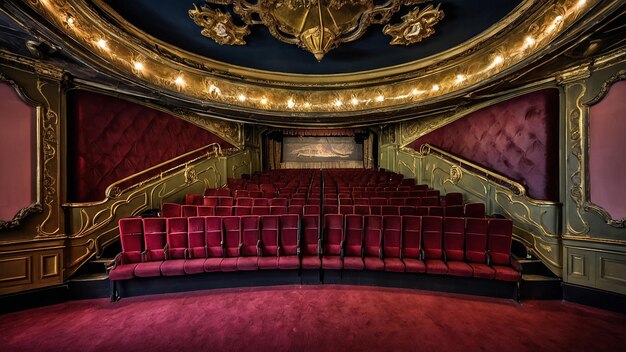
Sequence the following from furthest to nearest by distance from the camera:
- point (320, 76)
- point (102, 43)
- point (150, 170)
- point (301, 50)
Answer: point (320, 76)
point (301, 50)
point (150, 170)
point (102, 43)

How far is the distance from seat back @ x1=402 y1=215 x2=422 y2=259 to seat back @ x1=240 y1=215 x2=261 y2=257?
4.33ft

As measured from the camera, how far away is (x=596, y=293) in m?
1.78

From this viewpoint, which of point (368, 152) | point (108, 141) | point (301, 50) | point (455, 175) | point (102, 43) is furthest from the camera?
point (368, 152)

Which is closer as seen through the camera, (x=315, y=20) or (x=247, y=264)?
(x=247, y=264)

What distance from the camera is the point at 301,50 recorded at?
10.2 feet

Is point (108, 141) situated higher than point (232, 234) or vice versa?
point (108, 141)

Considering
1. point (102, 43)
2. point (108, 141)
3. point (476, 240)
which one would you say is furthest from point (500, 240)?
point (102, 43)

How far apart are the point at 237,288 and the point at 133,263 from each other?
87 centimetres

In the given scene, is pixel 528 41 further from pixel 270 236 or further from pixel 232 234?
pixel 232 234

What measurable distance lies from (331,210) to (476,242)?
1352 mm

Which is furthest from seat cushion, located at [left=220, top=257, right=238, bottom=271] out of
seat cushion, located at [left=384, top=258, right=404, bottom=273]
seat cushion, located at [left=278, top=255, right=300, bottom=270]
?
seat cushion, located at [left=384, top=258, right=404, bottom=273]

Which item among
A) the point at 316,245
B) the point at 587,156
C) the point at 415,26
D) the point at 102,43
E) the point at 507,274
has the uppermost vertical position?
the point at 415,26

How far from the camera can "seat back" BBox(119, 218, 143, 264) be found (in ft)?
6.33

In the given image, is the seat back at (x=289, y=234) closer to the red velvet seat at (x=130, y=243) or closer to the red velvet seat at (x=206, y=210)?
the red velvet seat at (x=206, y=210)
